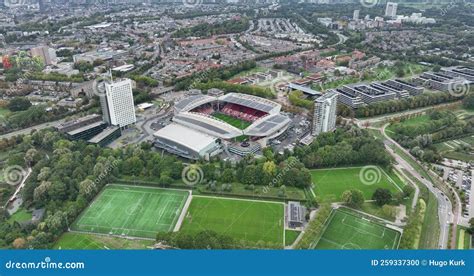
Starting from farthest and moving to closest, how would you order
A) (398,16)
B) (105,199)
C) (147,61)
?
1. (398,16)
2. (147,61)
3. (105,199)

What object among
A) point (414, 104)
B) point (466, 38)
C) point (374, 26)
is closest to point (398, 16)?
point (374, 26)

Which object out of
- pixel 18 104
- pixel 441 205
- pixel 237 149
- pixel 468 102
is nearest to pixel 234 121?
pixel 237 149

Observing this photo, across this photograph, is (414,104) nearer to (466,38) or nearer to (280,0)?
(466,38)

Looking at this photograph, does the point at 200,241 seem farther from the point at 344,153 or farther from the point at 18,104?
the point at 18,104

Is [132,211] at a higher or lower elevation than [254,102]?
lower

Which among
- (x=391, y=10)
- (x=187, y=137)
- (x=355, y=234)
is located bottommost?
(x=355, y=234)

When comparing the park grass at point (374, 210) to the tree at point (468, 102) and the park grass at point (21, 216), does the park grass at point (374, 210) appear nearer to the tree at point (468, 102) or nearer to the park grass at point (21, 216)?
the park grass at point (21, 216)

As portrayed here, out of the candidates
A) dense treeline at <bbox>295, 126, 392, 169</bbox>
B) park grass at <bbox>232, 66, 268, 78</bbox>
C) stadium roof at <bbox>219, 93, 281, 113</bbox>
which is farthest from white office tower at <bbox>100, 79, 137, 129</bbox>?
park grass at <bbox>232, 66, 268, 78</bbox>
